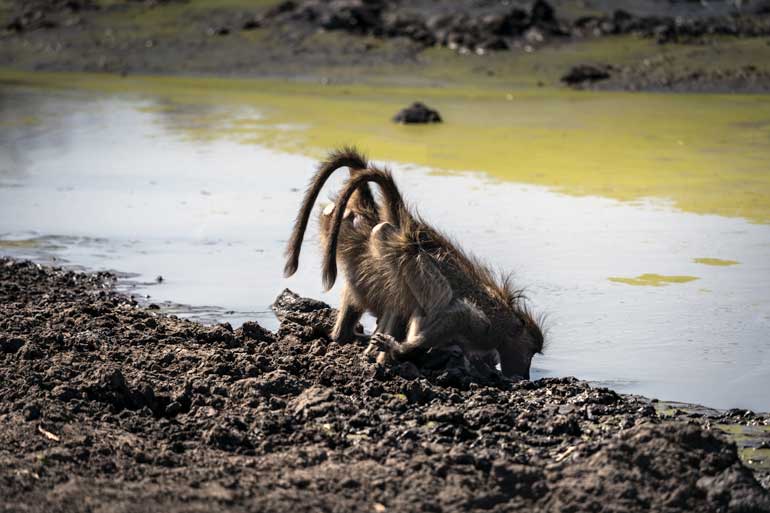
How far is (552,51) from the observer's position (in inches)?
981

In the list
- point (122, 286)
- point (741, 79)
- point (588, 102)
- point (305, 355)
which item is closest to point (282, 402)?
point (305, 355)

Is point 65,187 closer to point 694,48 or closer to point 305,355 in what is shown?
point 305,355

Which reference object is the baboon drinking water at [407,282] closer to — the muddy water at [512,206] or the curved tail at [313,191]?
the curved tail at [313,191]

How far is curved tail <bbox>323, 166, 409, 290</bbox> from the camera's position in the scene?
6.81 meters

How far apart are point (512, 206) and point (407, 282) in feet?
A: 17.6

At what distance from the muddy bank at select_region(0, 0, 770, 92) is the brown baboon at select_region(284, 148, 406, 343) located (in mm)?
15572

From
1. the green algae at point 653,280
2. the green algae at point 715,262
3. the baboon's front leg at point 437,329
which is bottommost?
the green algae at point 715,262

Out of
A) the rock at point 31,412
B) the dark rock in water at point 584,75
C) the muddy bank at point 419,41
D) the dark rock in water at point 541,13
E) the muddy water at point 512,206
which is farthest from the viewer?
the dark rock in water at point 541,13

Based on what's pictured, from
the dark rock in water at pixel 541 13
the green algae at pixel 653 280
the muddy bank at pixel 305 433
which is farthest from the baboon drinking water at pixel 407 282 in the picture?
the dark rock in water at pixel 541 13

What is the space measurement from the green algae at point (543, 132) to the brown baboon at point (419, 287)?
5002mm

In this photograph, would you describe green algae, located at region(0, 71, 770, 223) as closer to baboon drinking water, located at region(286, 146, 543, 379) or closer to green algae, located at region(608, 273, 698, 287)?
green algae, located at region(608, 273, 698, 287)

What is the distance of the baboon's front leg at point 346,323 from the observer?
24.1ft

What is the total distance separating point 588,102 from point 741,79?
3172 millimetres

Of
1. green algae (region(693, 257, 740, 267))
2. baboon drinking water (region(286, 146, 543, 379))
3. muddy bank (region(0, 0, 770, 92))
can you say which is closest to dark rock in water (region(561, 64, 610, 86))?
muddy bank (region(0, 0, 770, 92))
